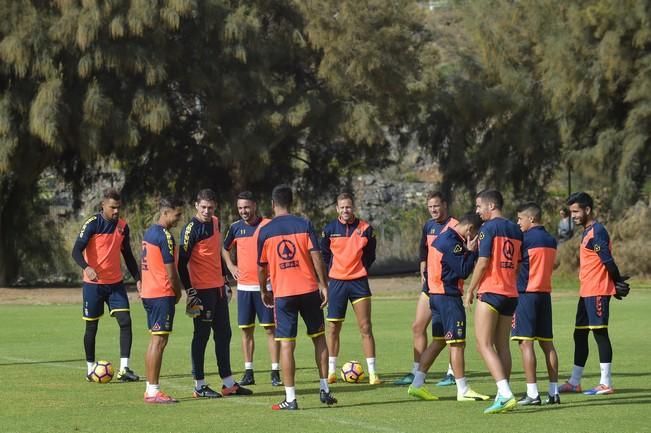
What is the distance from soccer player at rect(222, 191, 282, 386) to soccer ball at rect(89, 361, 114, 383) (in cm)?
165

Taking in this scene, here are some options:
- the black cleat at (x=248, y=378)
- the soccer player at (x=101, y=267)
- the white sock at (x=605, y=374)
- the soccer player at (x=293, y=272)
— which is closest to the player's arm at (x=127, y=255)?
the soccer player at (x=101, y=267)

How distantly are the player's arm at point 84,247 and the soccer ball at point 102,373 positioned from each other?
118 cm

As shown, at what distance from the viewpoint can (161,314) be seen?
43.6ft

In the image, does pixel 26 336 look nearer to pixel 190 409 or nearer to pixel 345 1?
pixel 190 409

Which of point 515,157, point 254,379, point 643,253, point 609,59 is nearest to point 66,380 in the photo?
point 254,379

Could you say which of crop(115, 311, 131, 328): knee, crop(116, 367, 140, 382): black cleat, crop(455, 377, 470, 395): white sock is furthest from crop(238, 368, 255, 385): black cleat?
crop(455, 377, 470, 395): white sock

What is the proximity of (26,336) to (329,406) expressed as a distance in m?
11.3

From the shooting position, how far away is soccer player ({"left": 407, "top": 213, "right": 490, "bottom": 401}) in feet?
42.2

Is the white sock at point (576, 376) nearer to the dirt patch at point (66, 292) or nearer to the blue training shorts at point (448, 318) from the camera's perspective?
the blue training shorts at point (448, 318)

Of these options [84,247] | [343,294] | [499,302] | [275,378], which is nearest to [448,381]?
[343,294]

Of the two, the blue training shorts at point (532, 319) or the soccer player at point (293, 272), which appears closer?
the soccer player at point (293, 272)

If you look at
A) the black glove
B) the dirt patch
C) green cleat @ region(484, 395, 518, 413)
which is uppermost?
the black glove

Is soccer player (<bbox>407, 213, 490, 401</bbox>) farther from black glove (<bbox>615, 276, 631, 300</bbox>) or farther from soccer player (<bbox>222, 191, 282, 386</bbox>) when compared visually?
soccer player (<bbox>222, 191, 282, 386</bbox>)

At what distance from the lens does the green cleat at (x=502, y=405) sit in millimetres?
11727
